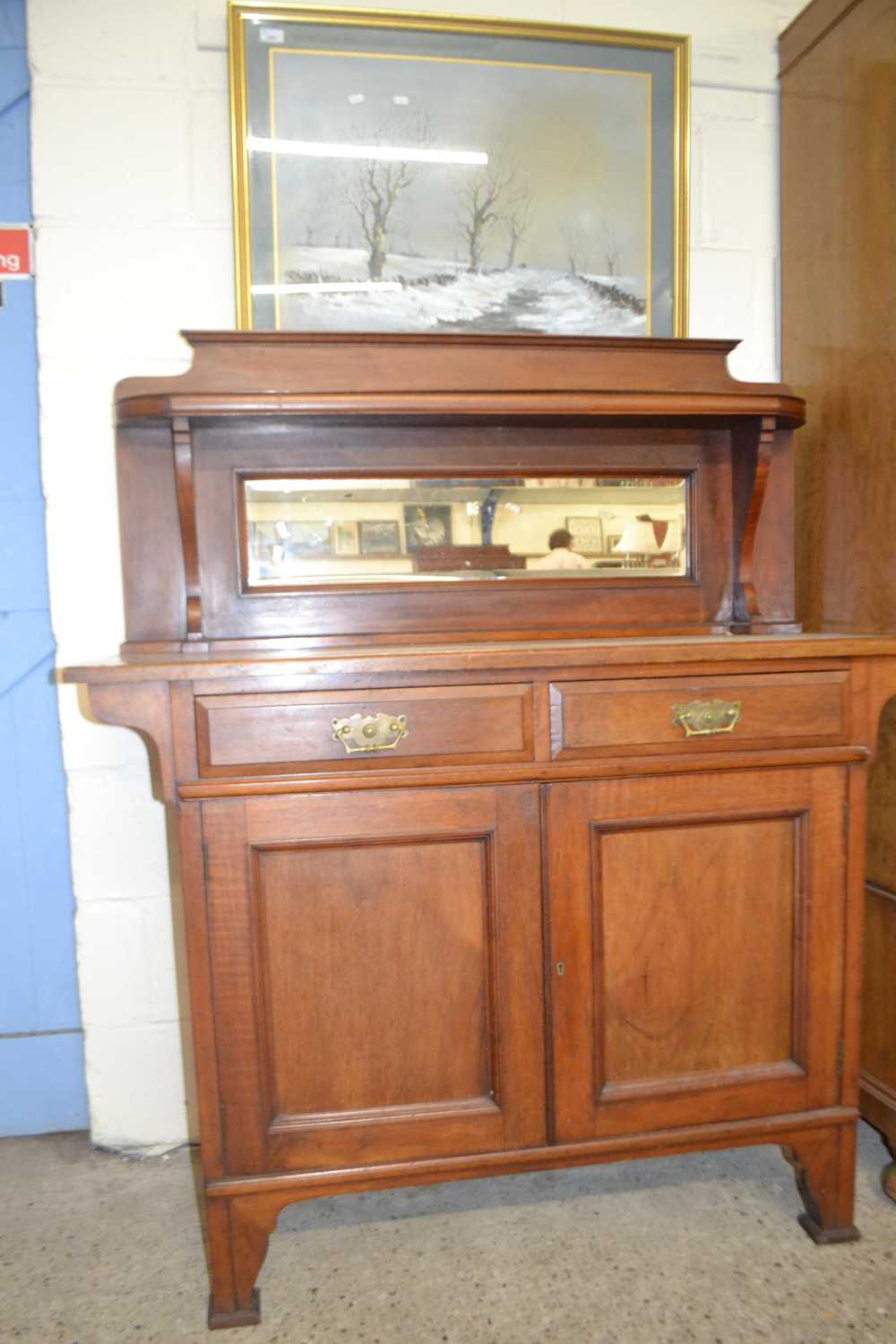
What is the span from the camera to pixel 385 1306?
148cm

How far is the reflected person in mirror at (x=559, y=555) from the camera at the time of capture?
1842 millimetres

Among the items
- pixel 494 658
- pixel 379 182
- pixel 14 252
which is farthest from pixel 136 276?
pixel 494 658

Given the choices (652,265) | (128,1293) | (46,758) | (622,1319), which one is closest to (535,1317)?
(622,1319)

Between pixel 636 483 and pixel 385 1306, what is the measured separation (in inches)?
65.4

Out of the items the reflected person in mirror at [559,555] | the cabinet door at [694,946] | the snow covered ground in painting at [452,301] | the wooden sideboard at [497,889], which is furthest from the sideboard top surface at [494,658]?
the snow covered ground in painting at [452,301]

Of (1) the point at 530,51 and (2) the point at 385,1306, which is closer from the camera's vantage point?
(2) the point at 385,1306

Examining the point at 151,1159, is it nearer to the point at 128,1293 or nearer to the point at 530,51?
the point at 128,1293

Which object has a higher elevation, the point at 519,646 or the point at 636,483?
the point at 636,483

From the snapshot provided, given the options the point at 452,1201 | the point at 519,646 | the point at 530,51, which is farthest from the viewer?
the point at 530,51

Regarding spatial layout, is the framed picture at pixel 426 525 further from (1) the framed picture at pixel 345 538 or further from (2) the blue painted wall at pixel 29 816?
(2) the blue painted wall at pixel 29 816

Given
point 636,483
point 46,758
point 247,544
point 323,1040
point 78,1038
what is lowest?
point 78,1038

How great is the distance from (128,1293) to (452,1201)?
24.9 inches

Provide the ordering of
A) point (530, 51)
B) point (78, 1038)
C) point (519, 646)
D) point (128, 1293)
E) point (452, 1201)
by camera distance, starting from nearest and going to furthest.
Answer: point (519, 646)
point (128, 1293)
point (452, 1201)
point (530, 51)
point (78, 1038)

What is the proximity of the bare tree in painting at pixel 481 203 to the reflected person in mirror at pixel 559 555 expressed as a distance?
0.62 meters
